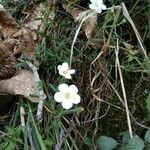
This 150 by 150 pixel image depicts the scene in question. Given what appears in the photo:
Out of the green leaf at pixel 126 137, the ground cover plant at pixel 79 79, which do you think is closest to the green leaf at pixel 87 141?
the ground cover plant at pixel 79 79

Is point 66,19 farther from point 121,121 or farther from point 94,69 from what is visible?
point 121,121

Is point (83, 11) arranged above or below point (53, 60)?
above

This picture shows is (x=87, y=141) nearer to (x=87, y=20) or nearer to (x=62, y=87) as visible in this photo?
(x=62, y=87)

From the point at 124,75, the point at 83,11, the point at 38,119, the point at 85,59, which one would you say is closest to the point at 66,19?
the point at 83,11

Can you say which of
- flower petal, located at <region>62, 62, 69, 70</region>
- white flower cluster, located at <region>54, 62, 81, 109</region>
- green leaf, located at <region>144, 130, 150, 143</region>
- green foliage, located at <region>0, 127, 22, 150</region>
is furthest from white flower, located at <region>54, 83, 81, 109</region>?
green leaf, located at <region>144, 130, 150, 143</region>

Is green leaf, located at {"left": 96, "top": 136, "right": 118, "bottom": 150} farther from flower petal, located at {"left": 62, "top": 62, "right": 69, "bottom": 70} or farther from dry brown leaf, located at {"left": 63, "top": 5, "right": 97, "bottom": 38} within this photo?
dry brown leaf, located at {"left": 63, "top": 5, "right": 97, "bottom": 38}

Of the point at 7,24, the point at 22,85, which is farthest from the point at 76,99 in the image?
the point at 7,24

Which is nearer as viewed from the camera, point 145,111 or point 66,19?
point 145,111
